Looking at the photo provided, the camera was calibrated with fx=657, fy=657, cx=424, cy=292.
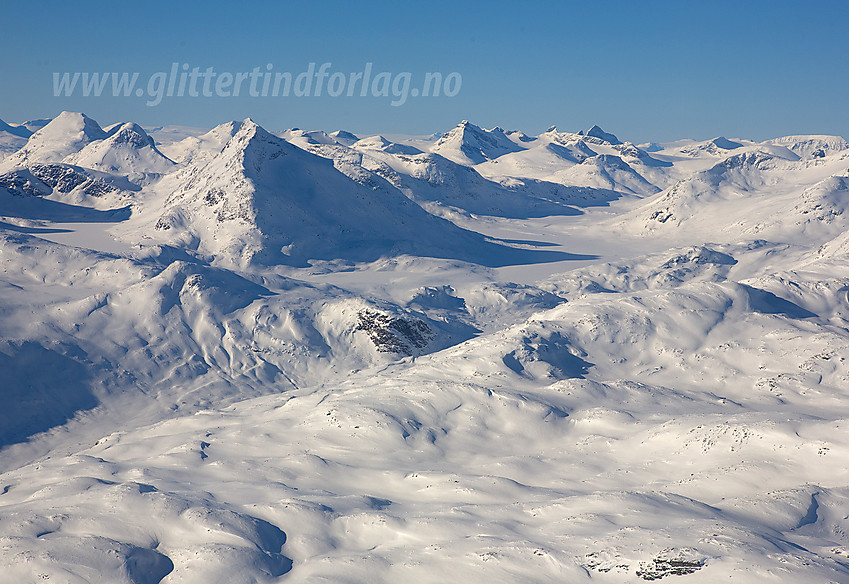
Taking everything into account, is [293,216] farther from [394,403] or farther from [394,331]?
[394,403]

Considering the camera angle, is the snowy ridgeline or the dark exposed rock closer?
the snowy ridgeline

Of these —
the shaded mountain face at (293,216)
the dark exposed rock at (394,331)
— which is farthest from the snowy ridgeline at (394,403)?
the shaded mountain face at (293,216)

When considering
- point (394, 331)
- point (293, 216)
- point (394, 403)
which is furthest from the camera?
point (293, 216)

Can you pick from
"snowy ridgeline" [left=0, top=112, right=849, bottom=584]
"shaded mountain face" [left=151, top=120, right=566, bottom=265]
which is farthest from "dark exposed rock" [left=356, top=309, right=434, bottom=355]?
"shaded mountain face" [left=151, top=120, right=566, bottom=265]

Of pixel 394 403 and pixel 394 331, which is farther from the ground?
pixel 394 331

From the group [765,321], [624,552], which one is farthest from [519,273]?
[624,552]

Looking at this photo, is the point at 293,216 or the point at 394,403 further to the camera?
the point at 293,216

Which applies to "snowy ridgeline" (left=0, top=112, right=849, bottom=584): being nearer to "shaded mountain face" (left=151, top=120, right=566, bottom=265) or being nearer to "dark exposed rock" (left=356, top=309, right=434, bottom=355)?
"dark exposed rock" (left=356, top=309, right=434, bottom=355)

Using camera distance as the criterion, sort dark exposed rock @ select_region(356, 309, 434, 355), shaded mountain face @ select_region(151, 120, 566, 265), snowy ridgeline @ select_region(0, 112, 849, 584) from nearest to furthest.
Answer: snowy ridgeline @ select_region(0, 112, 849, 584), dark exposed rock @ select_region(356, 309, 434, 355), shaded mountain face @ select_region(151, 120, 566, 265)

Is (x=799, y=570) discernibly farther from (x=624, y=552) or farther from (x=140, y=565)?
(x=140, y=565)

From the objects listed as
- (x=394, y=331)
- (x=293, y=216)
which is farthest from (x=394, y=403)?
(x=293, y=216)
